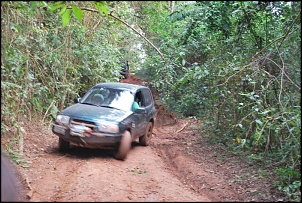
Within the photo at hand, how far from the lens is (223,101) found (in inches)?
411

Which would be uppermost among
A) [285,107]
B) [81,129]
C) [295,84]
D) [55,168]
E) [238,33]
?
[238,33]

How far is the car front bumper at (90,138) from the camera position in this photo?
25.7 feet

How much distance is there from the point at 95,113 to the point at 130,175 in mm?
1892

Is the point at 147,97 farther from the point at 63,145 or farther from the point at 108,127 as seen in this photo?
the point at 63,145

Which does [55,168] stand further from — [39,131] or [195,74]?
[195,74]

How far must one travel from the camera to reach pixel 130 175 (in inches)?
280

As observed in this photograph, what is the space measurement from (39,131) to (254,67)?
19.5ft

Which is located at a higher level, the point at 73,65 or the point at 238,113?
the point at 73,65

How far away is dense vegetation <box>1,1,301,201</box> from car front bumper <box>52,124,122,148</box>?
94 cm

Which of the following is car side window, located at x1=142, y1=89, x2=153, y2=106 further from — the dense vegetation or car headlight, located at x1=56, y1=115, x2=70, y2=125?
car headlight, located at x1=56, y1=115, x2=70, y2=125

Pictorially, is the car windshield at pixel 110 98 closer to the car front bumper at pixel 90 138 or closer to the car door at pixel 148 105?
the car door at pixel 148 105

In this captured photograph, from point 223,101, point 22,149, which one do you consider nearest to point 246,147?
point 223,101

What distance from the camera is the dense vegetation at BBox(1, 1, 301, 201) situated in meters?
6.81

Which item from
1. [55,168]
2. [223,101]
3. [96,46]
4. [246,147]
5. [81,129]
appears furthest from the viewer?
[96,46]
